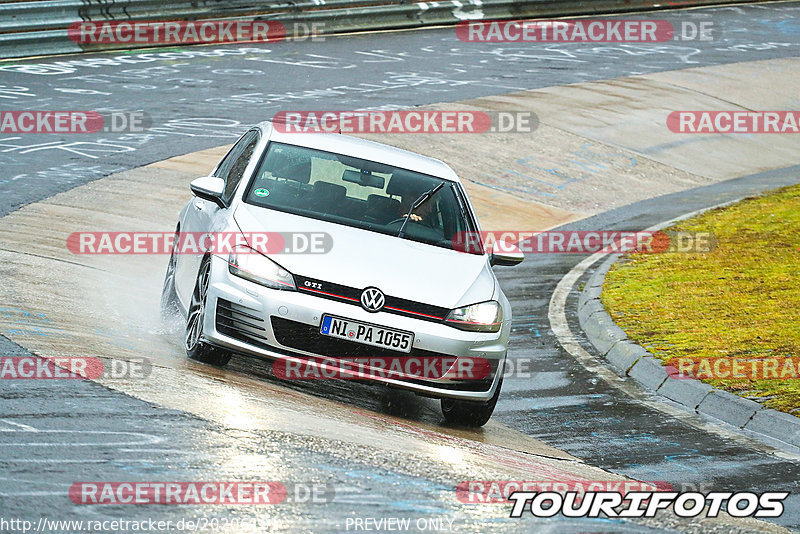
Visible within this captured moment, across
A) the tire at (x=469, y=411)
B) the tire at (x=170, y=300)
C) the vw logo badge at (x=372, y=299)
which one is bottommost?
the tire at (x=469, y=411)

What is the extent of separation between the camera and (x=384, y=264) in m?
7.21

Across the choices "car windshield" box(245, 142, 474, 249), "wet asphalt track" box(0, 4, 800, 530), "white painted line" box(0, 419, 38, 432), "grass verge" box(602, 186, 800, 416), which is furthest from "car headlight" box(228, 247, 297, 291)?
"grass verge" box(602, 186, 800, 416)

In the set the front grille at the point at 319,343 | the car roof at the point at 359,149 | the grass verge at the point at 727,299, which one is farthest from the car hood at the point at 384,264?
the grass verge at the point at 727,299

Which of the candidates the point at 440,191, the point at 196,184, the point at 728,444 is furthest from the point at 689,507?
the point at 196,184

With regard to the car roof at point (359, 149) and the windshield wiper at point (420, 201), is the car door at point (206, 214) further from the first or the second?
the windshield wiper at point (420, 201)

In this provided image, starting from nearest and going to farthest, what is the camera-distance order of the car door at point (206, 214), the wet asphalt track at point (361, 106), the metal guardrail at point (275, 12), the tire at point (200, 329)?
the wet asphalt track at point (361, 106)
the tire at point (200, 329)
the car door at point (206, 214)
the metal guardrail at point (275, 12)

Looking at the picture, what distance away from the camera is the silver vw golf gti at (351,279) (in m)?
6.96

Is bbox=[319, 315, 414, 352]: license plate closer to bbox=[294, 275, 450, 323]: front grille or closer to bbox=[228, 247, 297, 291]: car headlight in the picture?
bbox=[294, 275, 450, 323]: front grille

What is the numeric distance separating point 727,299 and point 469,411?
4625 mm

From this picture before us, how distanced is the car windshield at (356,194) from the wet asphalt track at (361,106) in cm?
116

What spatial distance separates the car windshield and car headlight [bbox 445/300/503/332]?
2.44 feet

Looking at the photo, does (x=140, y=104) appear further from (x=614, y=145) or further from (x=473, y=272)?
(x=473, y=272)

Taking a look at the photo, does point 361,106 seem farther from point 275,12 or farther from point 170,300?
point 170,300

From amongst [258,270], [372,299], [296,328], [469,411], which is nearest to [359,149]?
[258,270]
